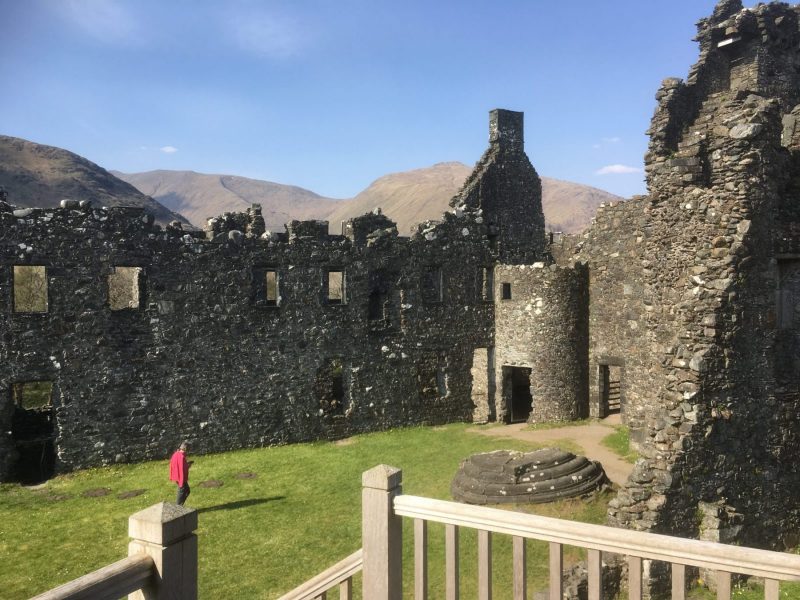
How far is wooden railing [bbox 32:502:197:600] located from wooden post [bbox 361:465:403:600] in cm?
144

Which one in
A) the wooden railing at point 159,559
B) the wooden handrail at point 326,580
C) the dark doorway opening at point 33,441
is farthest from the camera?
the dark doorway opening at point 33,441

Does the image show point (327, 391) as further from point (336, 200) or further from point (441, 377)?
point (336, 200)

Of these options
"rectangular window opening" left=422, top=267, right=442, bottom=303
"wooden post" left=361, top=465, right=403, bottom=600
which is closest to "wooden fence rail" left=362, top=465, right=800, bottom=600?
"wooden post" left=361, top=465, right=403, bottom=600

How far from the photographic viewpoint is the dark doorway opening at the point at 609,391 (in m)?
21.2

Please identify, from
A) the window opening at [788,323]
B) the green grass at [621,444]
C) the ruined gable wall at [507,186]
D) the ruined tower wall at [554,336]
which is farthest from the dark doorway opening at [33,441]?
the ruined gable wall at [507,186]

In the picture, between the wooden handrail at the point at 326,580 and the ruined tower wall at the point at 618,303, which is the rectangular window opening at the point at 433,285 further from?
the wooden handrail at the point at 326,580

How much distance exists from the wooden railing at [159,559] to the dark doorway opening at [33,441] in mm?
15101

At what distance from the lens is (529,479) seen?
42.2 feet

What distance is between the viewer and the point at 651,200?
1064 centimetres

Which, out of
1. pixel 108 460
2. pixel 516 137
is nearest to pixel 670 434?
pixel 108 460

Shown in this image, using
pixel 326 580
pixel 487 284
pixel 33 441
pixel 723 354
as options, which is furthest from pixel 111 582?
pixel 487 284

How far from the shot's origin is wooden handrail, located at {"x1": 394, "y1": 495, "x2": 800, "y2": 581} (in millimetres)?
3523

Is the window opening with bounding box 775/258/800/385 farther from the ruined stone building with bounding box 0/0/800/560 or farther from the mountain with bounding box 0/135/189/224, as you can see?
the mountain with bounding box 0/135/189/224

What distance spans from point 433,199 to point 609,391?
98226mm
